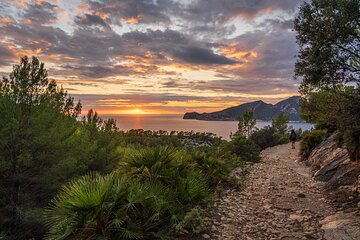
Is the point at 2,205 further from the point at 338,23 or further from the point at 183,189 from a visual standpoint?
the point at 338,23

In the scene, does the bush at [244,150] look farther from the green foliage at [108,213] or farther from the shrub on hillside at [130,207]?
the green foliage at [108,213]

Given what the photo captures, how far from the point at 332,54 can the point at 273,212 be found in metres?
4.26

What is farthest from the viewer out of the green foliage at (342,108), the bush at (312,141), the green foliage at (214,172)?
the bush at (312,141)

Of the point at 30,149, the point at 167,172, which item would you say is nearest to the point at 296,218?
the point at 167,172

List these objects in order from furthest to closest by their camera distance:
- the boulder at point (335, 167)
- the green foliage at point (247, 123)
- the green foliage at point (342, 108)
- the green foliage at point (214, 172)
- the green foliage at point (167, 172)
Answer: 1. the green foliage at point (247, 123)
2. the green foliage at point (214, 172)
3. the boulder at point (335, 167)
4. the green foliage at point (167, 172)
5. the green foliage at point (342, 108)

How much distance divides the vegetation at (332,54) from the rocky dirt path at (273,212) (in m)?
2.45

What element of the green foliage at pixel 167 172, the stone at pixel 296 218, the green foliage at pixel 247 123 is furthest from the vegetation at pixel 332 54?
the green foliage at pixel 247 123

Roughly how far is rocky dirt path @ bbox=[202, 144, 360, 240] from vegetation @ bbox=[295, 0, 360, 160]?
8.05 ft

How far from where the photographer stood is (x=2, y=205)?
11.3 metres

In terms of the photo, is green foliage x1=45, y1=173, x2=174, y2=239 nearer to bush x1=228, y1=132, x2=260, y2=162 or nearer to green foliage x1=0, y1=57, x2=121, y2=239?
green foliage x1=0, y1=57, x2=121, y2=239

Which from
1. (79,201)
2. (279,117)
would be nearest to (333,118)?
(79,201)

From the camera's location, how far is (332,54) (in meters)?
6.90

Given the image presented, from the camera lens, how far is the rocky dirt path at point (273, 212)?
20.7 ft

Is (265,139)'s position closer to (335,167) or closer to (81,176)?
(335,167)
